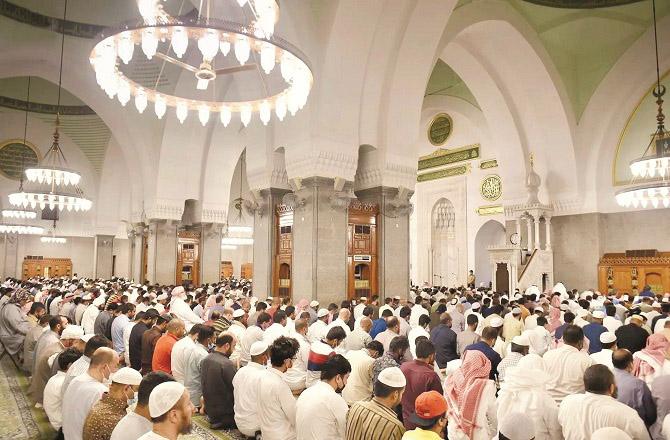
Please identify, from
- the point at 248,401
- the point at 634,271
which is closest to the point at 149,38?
the point at 248,401

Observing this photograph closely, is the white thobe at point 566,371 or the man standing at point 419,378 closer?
the man standing at point 419,378

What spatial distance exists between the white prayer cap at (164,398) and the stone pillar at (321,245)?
6037mm

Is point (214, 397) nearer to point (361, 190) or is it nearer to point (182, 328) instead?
point (182, 328)

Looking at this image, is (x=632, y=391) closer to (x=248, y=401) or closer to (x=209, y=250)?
(x=248, y=401)

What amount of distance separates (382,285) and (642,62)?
850 cm

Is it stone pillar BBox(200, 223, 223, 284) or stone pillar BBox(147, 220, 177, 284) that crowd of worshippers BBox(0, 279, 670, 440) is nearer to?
stone pillar BBox(147, 220, 177, 284)

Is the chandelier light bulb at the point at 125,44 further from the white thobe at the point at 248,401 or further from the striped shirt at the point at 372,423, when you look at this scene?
the striped shirt at the point at 372,423

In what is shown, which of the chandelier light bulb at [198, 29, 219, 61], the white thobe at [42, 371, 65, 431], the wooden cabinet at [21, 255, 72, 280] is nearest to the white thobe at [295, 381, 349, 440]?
the white thobe at [42, 371, 65, 431]

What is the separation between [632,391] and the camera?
2.74 meters

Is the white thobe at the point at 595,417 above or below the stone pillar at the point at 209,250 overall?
below

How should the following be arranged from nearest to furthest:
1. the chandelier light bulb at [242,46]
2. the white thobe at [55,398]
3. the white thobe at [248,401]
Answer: the white thobe at [248,401] → the white thobe at [55,398] → the chandelier light bulb at [242,46]

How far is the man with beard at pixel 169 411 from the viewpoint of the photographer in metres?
1.75

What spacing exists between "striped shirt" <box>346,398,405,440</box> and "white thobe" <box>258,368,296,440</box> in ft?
2.59

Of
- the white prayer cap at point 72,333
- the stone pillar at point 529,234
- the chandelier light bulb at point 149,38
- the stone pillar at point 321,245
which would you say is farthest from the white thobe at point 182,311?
the stone pillar at point 529,234
